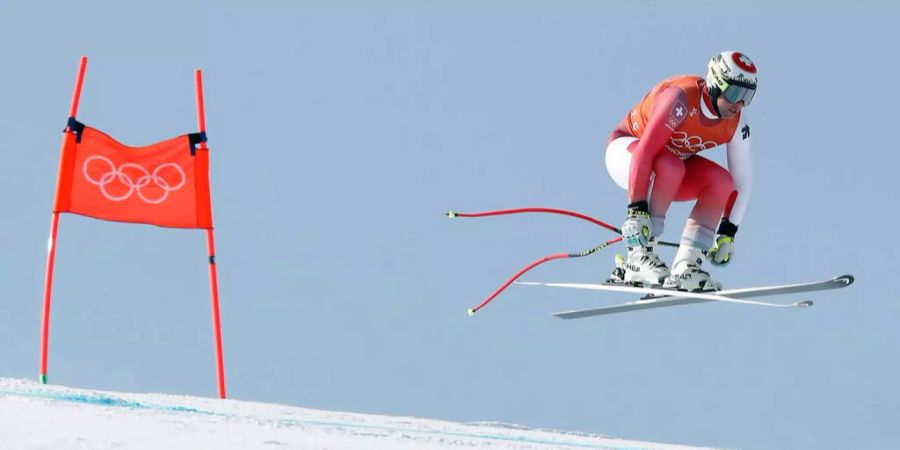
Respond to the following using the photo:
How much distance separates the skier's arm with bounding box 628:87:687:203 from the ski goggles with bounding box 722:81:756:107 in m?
0.37

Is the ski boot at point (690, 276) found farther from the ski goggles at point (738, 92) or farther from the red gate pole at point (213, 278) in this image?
the red gate pole at point (213, 278)

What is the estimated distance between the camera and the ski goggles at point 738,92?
1180cm

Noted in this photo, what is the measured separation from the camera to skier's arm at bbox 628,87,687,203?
11.9 metres

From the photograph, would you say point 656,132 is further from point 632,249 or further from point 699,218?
point 632,249

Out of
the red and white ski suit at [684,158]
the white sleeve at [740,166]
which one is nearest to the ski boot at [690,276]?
the red and white ski suit at [684,158]

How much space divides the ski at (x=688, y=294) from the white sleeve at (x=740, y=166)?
0.87m

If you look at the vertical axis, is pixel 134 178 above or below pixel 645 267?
above

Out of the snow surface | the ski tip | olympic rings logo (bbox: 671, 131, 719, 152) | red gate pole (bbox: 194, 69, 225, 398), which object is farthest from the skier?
red gate pole (bbox: 194, 69, 225, 398)

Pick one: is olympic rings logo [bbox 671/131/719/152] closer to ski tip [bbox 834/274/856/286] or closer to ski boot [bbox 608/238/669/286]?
ski boot [bbox 608/238/669/286]

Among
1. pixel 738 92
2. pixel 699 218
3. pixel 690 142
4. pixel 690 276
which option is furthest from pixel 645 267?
pixel 738 92

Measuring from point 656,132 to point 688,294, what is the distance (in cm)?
Answer: 146

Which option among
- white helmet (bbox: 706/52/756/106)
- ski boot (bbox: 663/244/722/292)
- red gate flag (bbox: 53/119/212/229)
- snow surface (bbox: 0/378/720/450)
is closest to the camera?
snow surface (bbox: 0/378/720/450)

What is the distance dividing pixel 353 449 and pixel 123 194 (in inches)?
266

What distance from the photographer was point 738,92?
38.8 ft
